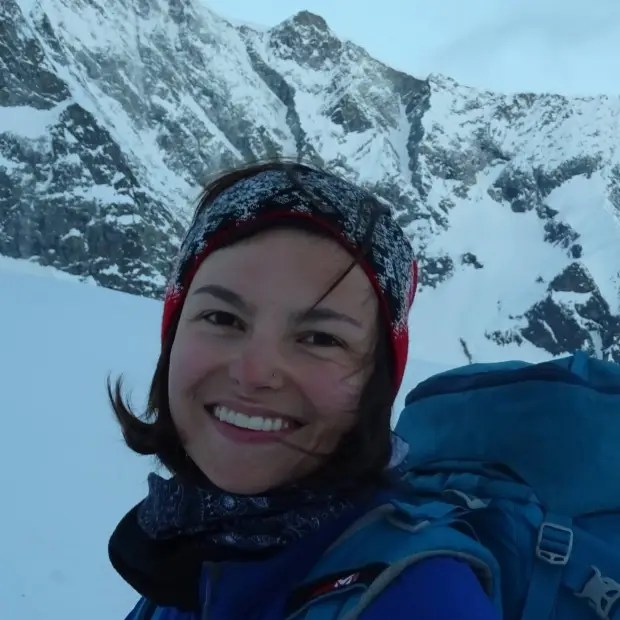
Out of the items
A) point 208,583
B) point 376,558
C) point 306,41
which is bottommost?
point 208,583

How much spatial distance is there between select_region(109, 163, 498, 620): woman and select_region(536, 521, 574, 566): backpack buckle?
24 centimetres

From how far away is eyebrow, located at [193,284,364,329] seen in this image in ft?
4.12

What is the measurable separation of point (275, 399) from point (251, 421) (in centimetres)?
7

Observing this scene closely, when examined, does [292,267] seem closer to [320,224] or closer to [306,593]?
[320,224]

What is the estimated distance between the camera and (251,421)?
50.9 inches

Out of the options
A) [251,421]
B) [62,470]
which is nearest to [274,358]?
[251,421]

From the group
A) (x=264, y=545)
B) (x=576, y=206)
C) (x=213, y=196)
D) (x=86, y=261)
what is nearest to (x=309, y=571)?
(x=264, y=545)

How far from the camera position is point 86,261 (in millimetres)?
76188

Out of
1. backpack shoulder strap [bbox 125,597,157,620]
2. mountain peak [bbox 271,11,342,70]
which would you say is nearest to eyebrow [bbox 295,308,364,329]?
backpack shoulder strap [bbox 125,597,157,620]

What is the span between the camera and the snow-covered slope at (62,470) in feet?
11.4

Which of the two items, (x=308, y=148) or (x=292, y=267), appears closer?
(x=292, y=267)

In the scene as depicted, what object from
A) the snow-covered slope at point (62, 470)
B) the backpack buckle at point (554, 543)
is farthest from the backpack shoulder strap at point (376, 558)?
the snow-covered slope at point (62, 470)

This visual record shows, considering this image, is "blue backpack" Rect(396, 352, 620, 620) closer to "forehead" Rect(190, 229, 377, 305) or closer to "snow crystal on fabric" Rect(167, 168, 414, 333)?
"snow crystal on fabric" Rect(167, 168, 414, 333)

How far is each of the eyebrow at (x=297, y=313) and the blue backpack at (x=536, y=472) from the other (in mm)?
445
